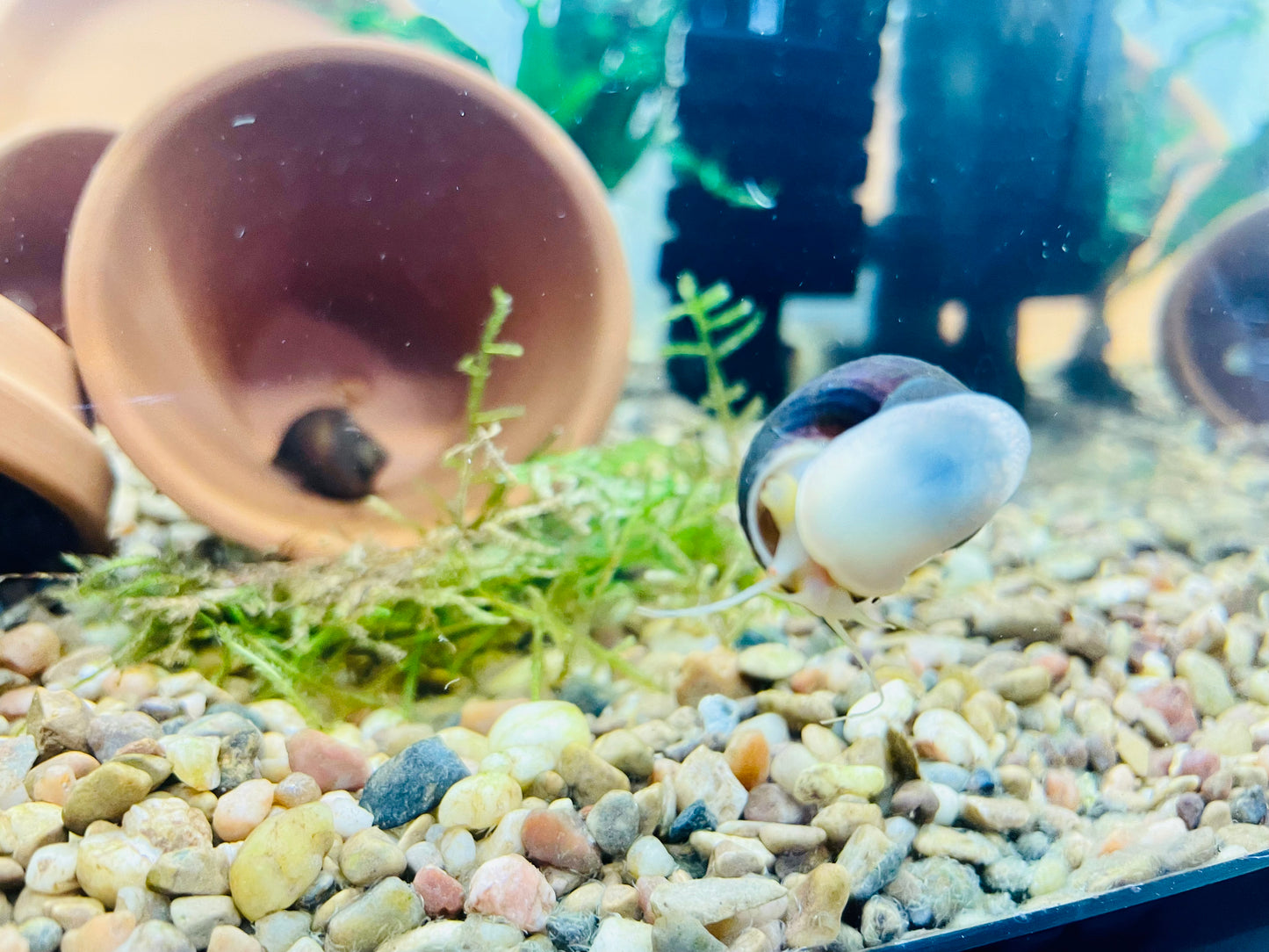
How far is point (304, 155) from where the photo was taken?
168 centimetres

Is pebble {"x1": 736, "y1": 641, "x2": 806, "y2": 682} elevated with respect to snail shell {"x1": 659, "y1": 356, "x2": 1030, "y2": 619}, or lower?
lower

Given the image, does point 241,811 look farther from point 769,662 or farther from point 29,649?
point 769,662

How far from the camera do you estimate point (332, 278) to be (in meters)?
1.79

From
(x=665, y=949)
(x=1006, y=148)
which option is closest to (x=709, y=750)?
(x=665, y=949)

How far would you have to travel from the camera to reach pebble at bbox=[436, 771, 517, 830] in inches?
42.9

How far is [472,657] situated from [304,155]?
1.09m

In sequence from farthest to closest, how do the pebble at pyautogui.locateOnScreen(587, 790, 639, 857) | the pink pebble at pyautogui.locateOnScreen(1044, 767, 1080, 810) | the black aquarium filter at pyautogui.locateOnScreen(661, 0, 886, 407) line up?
the black aquarium filter at pyautogui.locateOnScreen(661, 0, 886, 407), the pink pebble at pyautogui.locateOnScreen(1044, 767, 1080, 810), the pebble at pyautogui.locateOnScreen(587, 790, 639, 857)

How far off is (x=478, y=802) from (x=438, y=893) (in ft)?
0.51

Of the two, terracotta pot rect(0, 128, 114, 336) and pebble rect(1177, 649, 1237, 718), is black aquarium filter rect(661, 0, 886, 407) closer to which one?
pebble rect(1177, 649, 1237, 718)


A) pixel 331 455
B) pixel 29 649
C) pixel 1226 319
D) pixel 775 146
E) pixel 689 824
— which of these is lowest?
pixel 29 649

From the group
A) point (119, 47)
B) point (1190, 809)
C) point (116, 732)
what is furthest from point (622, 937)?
point (119, 47)

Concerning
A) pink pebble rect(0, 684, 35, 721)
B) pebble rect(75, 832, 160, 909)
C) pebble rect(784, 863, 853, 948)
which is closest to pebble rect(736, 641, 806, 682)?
pebble rect(784, 863, 853, 948)

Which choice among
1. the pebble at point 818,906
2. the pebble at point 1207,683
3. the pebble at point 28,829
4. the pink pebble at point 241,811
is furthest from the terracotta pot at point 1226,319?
the pebble at point 28,829

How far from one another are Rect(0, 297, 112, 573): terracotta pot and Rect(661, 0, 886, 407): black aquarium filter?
1.79m
